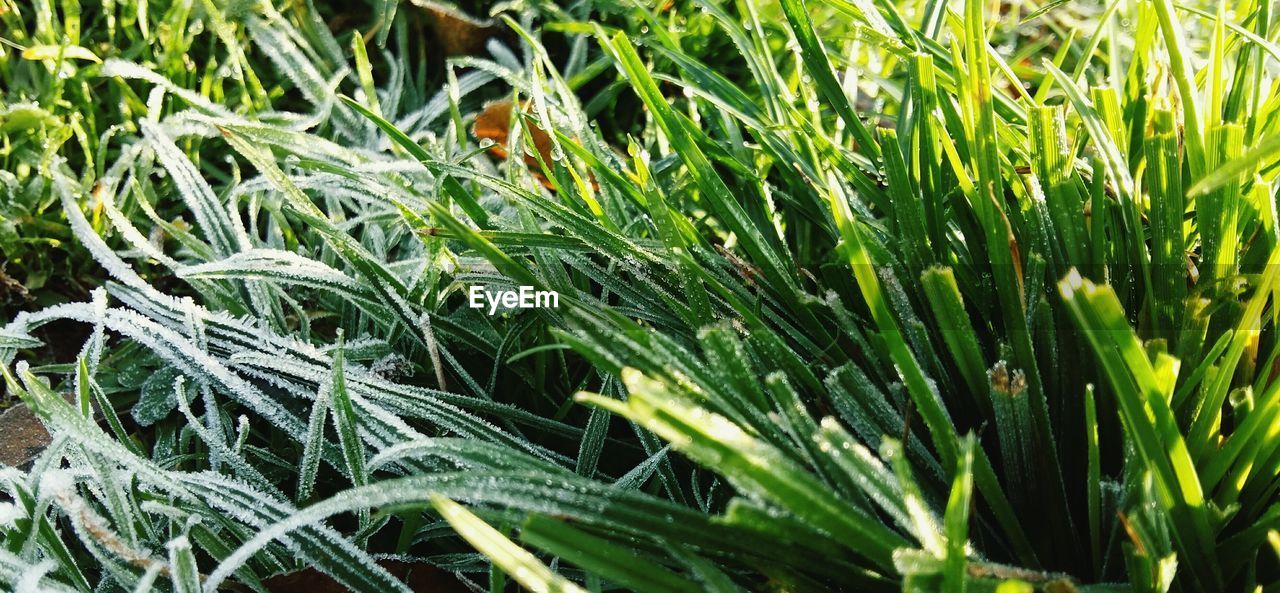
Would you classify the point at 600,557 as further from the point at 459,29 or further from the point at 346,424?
the point at 459,29

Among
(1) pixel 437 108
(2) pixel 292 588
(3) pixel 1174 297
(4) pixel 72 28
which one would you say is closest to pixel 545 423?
(2) pixel 292 588

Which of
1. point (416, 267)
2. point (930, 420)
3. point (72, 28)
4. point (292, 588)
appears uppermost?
point (72, 28)

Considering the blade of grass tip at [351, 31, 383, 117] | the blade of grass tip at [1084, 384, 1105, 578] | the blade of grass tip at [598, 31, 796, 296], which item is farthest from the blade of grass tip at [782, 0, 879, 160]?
the blade of grass tip at [351, 31, 383, 117]

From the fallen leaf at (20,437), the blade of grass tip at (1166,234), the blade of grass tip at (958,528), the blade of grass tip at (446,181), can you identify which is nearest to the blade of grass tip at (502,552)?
the blade of grass tip at (958,528)

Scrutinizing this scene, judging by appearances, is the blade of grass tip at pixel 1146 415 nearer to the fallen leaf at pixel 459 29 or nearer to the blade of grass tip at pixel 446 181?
the blade of grass tip at pixel 446 181

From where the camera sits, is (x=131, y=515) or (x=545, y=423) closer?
(x=131, y=515)

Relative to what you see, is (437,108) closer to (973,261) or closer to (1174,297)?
(973,261)

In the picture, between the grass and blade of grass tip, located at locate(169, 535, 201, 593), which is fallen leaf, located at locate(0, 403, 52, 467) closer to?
the grass
